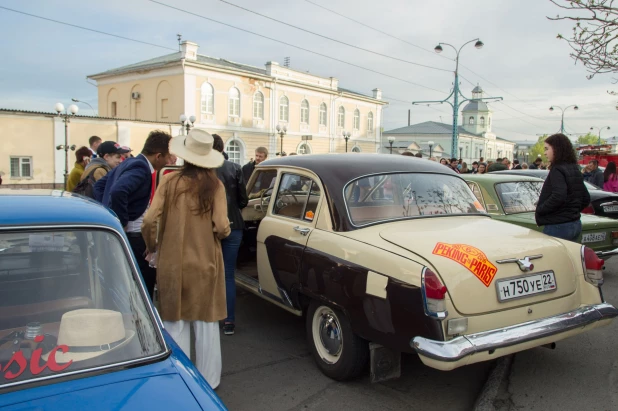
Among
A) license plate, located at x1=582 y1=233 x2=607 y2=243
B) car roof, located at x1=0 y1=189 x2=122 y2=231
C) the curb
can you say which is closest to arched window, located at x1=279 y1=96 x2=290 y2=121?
license plate, located at x1=582 y1=233 x2=607 y2=243

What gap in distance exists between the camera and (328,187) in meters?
4.12

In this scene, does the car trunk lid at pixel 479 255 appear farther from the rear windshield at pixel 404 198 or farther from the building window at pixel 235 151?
the building window at pixel 235 151

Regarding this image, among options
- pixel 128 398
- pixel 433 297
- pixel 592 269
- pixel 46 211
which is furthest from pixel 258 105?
pixel 128 398

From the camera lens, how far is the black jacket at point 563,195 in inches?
194

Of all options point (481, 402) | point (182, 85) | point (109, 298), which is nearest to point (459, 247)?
point (481, 402)

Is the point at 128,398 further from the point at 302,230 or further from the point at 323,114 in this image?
the point at 323,114

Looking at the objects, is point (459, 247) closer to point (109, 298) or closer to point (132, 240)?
point (109, 298)

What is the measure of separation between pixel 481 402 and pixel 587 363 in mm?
1358

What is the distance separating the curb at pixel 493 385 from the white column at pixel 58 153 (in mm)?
32043

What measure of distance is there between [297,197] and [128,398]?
296 cm

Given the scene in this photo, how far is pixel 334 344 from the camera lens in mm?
3875

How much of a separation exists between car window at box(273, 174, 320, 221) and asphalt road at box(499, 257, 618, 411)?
215 centimetres

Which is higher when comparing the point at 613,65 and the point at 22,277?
the point at 613,65

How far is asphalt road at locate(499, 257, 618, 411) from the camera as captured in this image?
3.42 meters
